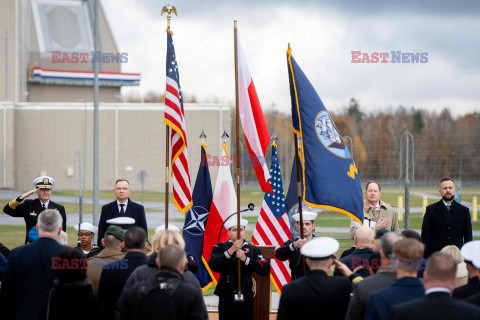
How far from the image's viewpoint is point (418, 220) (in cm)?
2125

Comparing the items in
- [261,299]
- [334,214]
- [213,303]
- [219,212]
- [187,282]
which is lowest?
[334,214]

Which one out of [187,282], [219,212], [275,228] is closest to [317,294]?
[187,282]

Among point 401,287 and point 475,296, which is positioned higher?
point 401,287

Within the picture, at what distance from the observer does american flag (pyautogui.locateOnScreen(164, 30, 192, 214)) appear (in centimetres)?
808

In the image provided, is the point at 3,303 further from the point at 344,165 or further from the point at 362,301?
the point at 344,165

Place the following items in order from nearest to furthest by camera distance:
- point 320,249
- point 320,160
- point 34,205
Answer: point 320,249
point 320,160
point 34,205

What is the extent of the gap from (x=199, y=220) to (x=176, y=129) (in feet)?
6.39

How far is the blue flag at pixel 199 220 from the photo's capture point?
9.49 metres

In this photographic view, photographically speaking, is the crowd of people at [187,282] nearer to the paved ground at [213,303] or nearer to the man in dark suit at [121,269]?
the man in dark suit at [121,269]

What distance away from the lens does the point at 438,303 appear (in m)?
3.96

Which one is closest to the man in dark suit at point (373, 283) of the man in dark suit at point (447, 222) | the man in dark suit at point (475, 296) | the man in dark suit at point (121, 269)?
the man in dark suit at point (475, 296)

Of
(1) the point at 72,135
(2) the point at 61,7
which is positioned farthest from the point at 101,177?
(2) the point at 61,7

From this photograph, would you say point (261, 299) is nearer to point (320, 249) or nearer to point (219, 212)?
point (219, 212)

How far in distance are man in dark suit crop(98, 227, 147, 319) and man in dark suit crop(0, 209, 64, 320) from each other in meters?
0.47
